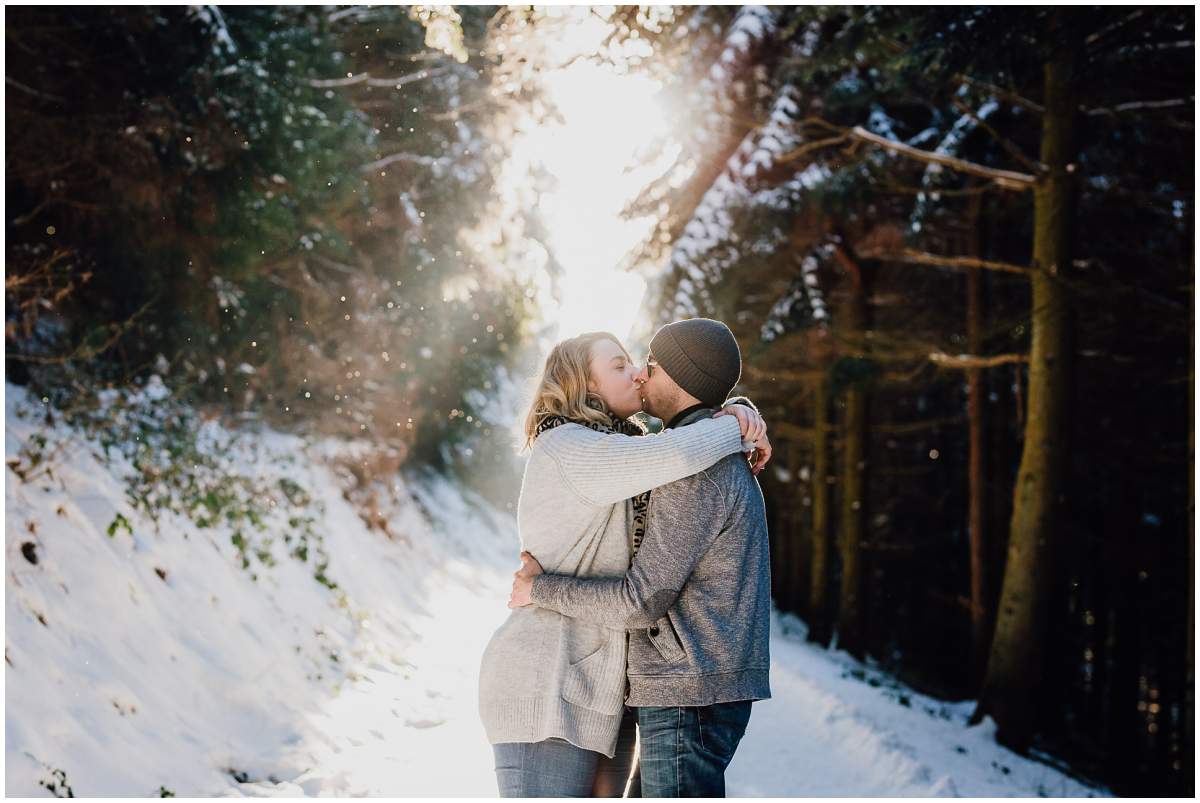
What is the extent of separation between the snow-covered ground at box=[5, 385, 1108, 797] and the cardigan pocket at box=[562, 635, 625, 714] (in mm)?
3066

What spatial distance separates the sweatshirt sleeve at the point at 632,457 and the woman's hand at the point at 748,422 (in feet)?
0.36

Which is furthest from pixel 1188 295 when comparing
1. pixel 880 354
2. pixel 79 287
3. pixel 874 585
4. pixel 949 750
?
pixel 874 585

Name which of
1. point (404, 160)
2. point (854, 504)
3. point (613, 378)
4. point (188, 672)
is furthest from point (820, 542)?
point (613, 378)

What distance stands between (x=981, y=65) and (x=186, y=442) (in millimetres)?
8842

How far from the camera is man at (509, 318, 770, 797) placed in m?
2.81

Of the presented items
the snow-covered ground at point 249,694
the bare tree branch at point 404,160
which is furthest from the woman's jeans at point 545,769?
the bare tree branch at point 404,160

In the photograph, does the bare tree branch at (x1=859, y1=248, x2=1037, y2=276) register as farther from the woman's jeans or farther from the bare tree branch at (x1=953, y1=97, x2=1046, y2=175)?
the woman's jeans

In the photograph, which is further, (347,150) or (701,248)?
(701,248)

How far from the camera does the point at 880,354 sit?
1134 cm

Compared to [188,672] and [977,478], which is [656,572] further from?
[977,478]

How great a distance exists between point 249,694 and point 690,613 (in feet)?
16.0

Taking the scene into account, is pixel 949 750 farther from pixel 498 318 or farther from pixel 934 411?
pixel 934 411

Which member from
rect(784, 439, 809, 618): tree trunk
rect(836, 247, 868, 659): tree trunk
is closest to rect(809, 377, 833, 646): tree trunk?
rect(836, 247, 868, 659): tree trunk

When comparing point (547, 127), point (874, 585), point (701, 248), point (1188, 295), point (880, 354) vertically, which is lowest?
point (874, 585)
